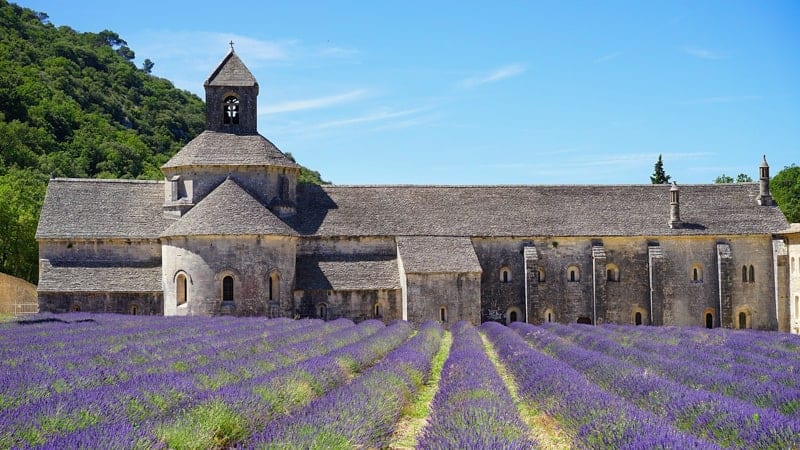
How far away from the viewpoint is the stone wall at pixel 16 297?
43188 millimetres

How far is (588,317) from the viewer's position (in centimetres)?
4450

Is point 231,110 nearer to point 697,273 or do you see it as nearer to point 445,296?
point 445,296

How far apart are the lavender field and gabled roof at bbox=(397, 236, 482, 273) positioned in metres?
16.1

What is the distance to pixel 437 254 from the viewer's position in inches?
A: 1655

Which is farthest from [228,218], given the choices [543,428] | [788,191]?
[788,191]

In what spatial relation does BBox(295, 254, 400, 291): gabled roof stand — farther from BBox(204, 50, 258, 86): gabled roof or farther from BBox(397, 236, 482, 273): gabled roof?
BBox(204, 50, 258, 86): gabled roof

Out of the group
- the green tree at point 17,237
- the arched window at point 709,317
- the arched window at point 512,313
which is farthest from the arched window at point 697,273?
the green tree at point 17,237

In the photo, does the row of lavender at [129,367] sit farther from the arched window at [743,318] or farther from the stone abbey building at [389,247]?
the arched window at [743,318]

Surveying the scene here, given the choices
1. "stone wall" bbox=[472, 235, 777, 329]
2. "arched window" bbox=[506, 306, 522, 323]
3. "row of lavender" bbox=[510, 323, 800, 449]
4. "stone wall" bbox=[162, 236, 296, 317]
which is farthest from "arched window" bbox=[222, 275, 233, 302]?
"row of lavender" bbox=[510, 323, 800, 449]

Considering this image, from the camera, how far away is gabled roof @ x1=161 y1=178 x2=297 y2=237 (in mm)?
39250

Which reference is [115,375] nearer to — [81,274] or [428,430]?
[428,430]

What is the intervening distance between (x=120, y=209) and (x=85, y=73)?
66835mm

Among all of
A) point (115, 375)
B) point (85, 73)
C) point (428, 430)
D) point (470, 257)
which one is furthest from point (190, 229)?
point (85, 73)

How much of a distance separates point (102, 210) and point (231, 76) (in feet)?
30.8
